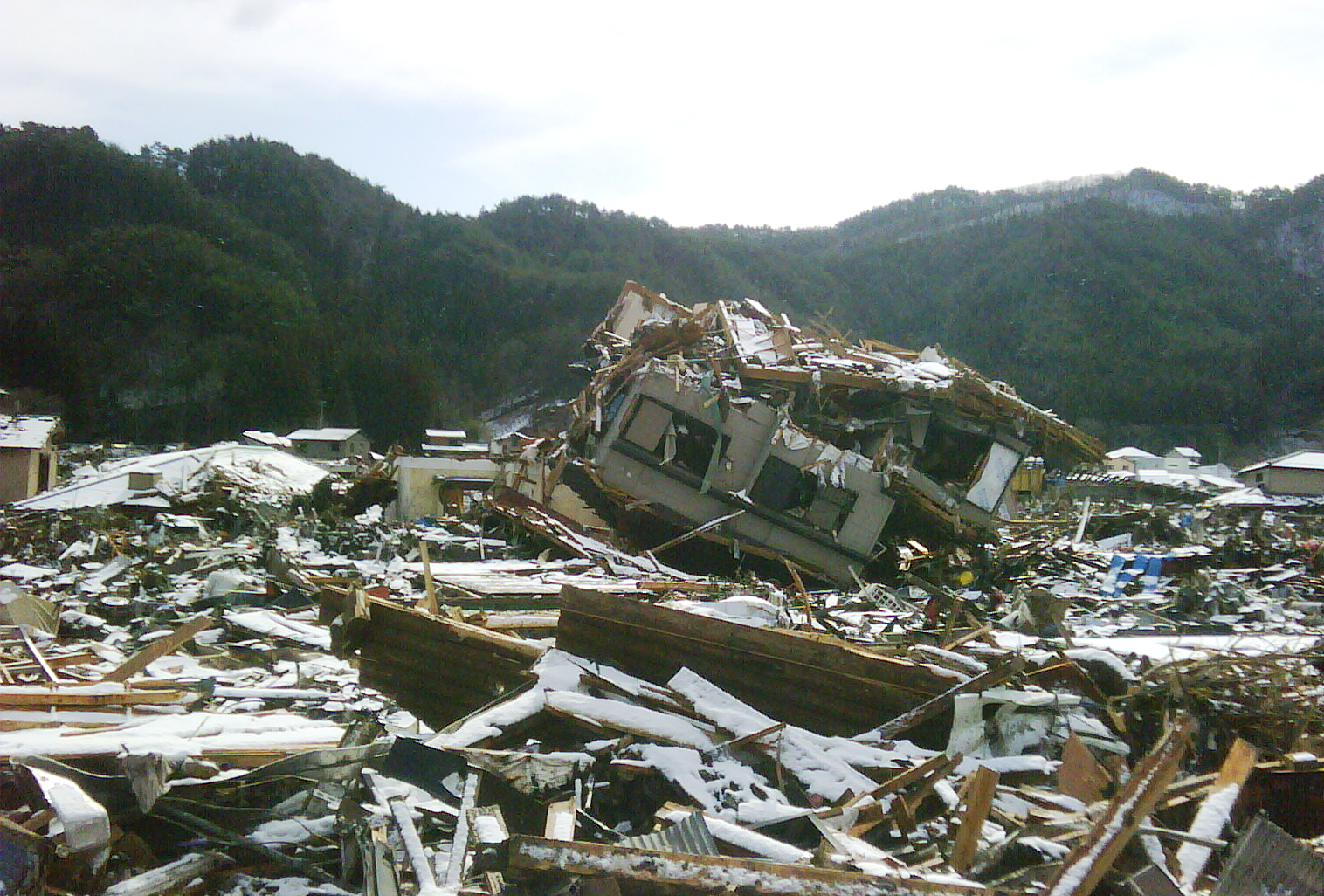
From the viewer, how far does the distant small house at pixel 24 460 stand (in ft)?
73.6

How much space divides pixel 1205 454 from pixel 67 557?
241 ft

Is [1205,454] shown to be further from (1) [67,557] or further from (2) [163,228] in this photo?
(2) [163,228]

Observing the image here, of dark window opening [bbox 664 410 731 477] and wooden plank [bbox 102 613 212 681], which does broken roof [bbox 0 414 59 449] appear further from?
wooden plank [bbox 102 613 212 681]

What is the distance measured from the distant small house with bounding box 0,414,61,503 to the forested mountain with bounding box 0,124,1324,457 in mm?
29544

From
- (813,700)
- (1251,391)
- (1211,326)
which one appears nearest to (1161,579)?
(813,700)

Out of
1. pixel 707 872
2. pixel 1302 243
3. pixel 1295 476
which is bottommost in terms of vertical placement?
pixel 1295 476

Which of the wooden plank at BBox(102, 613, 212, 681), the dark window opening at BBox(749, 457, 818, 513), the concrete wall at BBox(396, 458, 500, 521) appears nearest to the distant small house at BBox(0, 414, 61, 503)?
the concrete wall at BBox(396, 458, 500, 521)

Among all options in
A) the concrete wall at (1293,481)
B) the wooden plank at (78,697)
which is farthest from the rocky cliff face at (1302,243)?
the wooden plank at (78,697)

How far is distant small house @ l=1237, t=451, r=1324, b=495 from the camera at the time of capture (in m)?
37.7

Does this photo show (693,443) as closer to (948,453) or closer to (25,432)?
(948,453)

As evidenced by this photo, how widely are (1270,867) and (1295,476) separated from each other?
44559 mm

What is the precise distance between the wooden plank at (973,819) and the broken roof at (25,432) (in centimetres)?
→ 2646

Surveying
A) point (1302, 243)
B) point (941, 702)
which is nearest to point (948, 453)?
point (941, 702)

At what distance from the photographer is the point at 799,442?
46.6 ft
